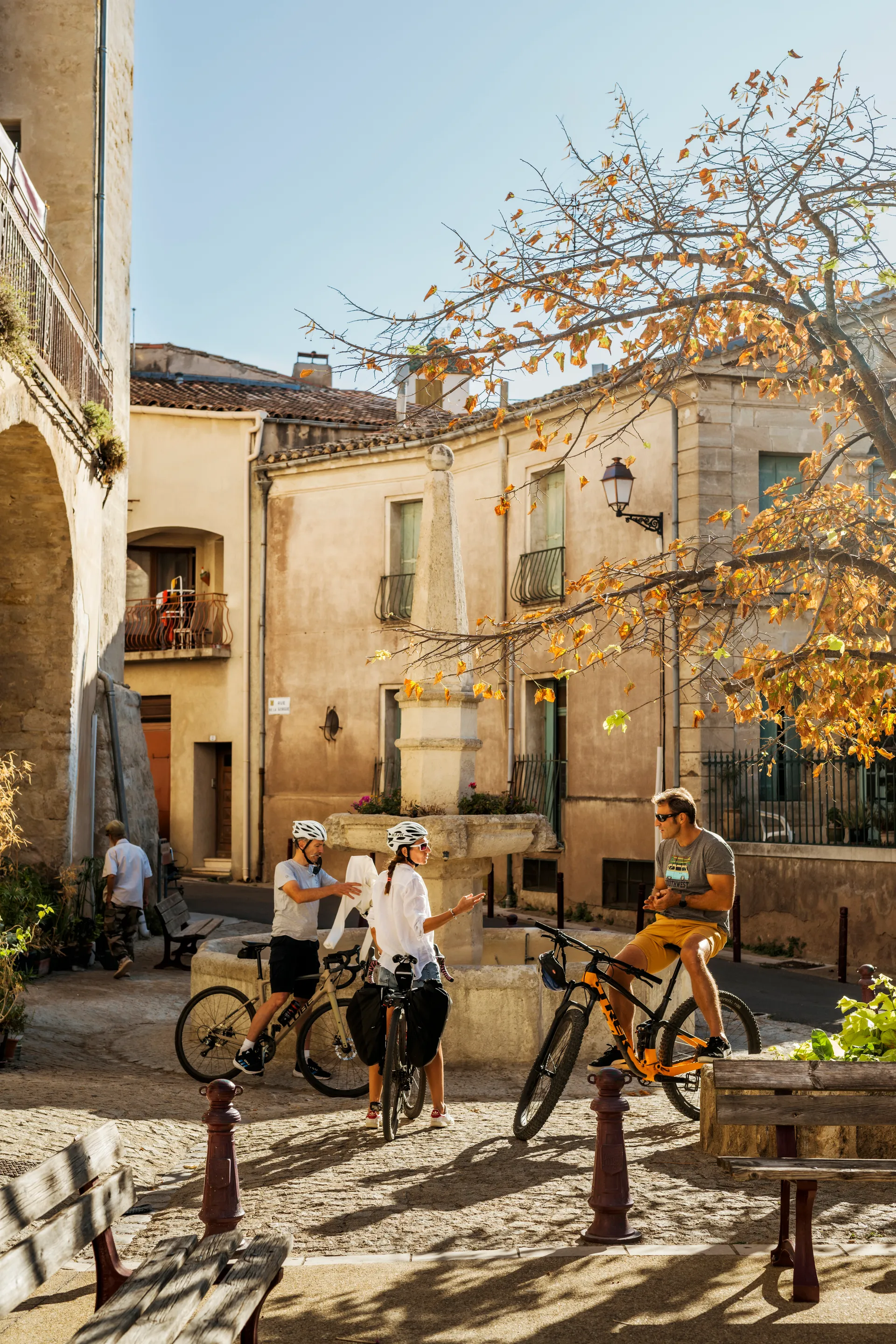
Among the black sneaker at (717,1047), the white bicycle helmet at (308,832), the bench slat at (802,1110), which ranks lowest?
the black sneaker at (717,1047)

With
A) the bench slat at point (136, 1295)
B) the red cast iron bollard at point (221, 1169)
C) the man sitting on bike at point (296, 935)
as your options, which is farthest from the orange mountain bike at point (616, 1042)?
the bench slat at point (136, 1295)

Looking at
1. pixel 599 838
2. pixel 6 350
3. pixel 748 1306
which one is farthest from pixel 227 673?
pixel 748 1306

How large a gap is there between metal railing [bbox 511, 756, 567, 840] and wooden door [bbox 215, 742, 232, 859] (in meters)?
7.60

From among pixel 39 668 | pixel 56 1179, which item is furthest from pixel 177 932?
pixel 56 1179

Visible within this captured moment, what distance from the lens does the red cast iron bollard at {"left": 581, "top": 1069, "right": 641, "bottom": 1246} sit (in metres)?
5.05

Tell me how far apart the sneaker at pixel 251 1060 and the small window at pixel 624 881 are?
1146cm

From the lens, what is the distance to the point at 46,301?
1236 cm

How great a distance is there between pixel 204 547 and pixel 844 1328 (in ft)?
80.3

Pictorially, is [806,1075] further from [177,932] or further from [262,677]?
[262,677]

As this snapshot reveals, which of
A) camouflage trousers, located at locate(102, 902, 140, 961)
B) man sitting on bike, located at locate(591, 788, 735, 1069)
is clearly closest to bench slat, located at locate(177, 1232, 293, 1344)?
man sitting on bike, located at locate(591, 788, 735, 1069)

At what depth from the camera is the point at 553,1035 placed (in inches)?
268

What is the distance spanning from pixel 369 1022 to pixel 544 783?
46.3 ft

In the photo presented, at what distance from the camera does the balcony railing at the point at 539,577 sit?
21.1 meters

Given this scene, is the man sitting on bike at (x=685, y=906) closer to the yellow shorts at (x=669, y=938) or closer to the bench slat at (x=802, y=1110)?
the yellow shorts at (x=669, y=938)
